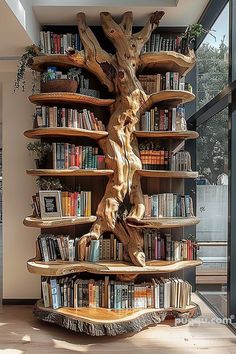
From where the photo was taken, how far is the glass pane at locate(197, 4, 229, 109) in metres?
3.56

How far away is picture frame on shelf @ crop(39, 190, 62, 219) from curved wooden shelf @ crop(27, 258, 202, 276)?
45 cm


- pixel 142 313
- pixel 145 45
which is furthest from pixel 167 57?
pixel 142 313

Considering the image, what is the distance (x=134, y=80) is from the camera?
3586 millimetres

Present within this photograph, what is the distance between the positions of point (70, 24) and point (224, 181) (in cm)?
226

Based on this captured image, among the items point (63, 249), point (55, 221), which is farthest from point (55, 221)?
point (63, 249)

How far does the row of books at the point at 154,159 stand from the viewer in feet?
12.0

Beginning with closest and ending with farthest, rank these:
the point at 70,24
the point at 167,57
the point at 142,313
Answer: the point at 142,313 → the point at 167,57 → the point at 70,24

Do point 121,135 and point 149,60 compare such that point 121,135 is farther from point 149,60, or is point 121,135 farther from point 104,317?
point 104,317

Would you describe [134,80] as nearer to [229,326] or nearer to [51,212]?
[51,212]

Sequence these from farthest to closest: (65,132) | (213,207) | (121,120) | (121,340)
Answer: (213,207) < (121,120) < (65,132) < (121,340)

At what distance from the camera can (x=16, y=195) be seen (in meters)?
4.23

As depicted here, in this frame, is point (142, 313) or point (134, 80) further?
point (134, 80)

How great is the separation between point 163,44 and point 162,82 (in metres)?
0.40

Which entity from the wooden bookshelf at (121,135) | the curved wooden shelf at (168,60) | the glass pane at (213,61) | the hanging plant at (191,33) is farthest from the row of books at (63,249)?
the hanging plant at (191,33)
